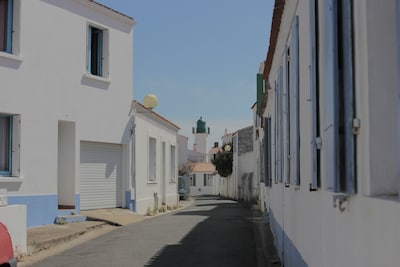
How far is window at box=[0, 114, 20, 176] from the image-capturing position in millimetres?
14844

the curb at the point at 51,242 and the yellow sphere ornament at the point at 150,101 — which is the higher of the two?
the yellow sphere ornament at the point at 150,101

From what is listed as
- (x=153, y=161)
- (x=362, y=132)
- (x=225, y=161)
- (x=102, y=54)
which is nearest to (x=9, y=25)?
(x=102, y=54)

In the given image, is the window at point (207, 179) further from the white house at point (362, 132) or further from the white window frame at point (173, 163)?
the white house at point (362, 132)

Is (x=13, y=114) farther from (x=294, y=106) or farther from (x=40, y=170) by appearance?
(x=294, y=106)

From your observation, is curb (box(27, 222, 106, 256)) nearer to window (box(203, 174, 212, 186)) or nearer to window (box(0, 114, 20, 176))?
window (box(0, 114, 20, 176))

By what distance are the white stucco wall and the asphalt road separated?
15.3 ft

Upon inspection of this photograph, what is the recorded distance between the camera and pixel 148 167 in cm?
2361

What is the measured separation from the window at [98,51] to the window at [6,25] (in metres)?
3.80

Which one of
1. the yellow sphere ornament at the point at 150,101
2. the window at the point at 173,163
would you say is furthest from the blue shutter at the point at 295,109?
the window at the point at 173,163

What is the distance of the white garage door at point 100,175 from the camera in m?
18.1

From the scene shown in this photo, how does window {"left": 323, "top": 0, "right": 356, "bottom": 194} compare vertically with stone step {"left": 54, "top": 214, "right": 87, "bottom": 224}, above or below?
above

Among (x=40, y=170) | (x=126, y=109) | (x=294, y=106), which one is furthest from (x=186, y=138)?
(x=294, y=106)

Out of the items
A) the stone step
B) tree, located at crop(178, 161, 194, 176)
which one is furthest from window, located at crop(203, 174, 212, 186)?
the stone step

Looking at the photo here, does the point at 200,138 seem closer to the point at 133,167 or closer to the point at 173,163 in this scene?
the point at 173,163
